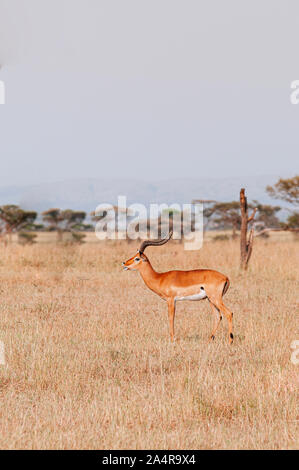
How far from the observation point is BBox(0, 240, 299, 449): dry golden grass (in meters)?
4.73

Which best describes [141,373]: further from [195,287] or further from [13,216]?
[13,216]

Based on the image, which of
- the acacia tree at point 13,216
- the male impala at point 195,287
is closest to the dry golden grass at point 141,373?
the male impala at point 195,287

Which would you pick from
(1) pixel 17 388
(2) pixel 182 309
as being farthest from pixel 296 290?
(1) pixel 17 388

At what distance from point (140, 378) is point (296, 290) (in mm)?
7899

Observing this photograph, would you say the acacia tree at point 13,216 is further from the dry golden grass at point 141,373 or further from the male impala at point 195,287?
the male impala at point 195,287

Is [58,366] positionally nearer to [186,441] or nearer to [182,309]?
[186,441]

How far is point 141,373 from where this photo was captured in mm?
6613

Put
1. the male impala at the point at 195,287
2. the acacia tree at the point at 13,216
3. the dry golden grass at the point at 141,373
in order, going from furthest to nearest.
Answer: the acacia tree at the point at 13,216 < the male impala at the point at 195,287 < the dry golden grass at the point at 141,373

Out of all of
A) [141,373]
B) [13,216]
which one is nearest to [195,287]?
[141,373]

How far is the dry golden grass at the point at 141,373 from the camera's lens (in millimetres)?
4727

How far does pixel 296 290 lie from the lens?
13516 mm

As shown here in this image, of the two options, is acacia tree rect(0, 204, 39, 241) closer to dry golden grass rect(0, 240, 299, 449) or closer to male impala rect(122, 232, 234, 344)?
dry golden grass rect(0, 240, 299, 449)

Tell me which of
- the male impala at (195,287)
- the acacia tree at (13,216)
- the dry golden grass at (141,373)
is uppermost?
the acacia tree at (13,216)

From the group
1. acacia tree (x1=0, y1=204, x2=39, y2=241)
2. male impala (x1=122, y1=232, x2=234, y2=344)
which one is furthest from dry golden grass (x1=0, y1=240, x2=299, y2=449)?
acacia tree (x1=0, y1=204, x2=39, y2=241)
